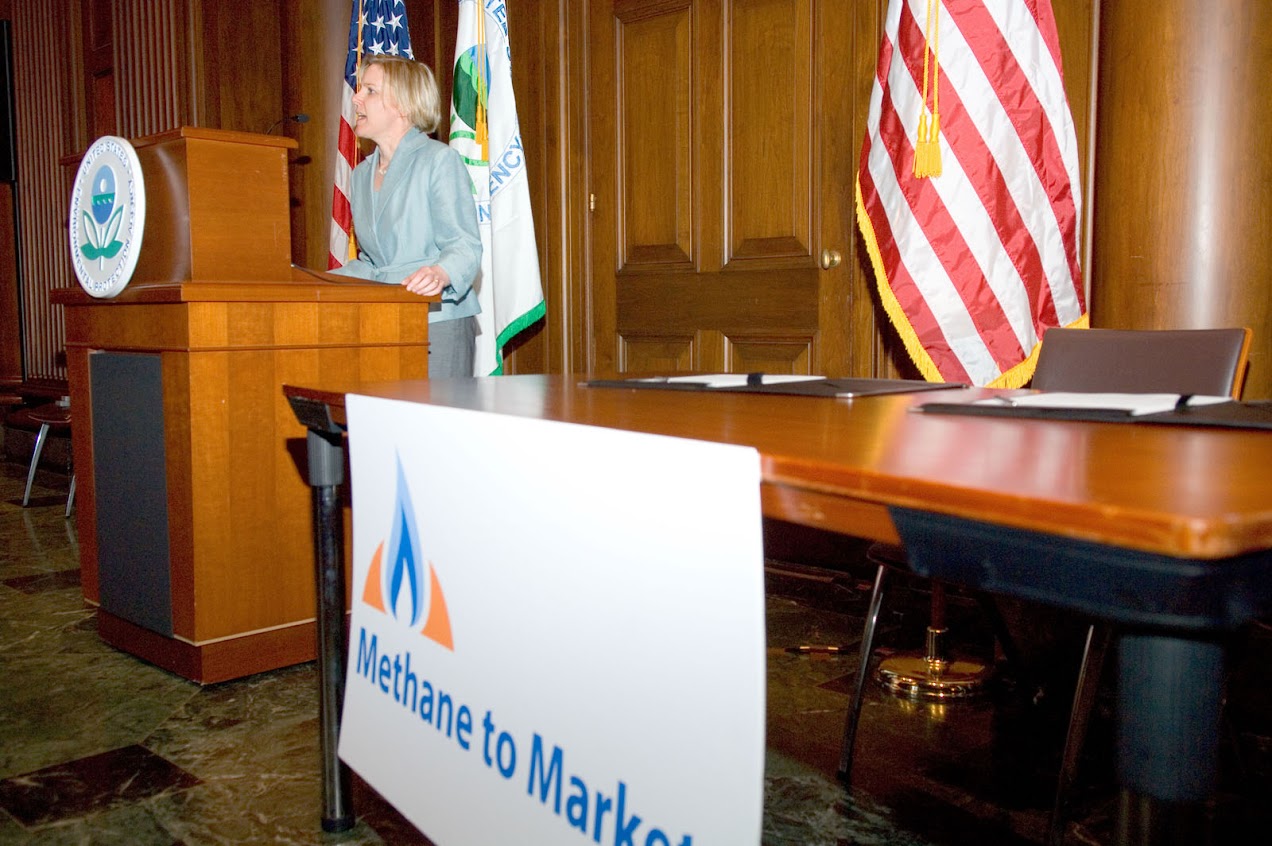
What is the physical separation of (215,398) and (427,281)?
0.62 meters

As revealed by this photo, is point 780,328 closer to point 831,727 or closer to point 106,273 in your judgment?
point 831,727

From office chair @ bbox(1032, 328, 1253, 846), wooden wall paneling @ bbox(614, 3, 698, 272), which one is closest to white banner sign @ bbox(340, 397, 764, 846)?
office chair @ bbox(1032, 328, 1253, 846)

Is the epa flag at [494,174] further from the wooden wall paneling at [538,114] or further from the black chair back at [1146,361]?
the black chair back at [1146,361]

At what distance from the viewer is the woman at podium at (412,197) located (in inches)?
115

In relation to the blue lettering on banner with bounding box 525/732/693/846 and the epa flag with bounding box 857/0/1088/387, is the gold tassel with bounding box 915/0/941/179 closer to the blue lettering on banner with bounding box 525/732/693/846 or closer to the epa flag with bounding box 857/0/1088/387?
the epa flag with bounding box 857/0/1088/387

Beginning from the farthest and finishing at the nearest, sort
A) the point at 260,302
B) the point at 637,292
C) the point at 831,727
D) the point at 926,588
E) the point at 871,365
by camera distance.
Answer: the point at 637,292, the point at 871,365, the point at 926,588, the point at 260,302, the point at 831,727

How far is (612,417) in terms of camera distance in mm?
1235

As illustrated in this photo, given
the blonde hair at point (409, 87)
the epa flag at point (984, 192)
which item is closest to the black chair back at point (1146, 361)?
the epa flag at point (984, 192)

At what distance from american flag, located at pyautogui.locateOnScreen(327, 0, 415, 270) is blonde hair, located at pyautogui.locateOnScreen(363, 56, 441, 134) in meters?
1.20

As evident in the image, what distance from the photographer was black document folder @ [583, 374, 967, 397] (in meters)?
1.56

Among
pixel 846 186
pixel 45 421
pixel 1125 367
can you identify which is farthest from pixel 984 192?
pixel 45 421

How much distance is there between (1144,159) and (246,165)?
2.11 m

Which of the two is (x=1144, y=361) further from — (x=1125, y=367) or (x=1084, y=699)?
(x=1084, y=699)

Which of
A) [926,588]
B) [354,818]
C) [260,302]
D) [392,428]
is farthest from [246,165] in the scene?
[926,588]
